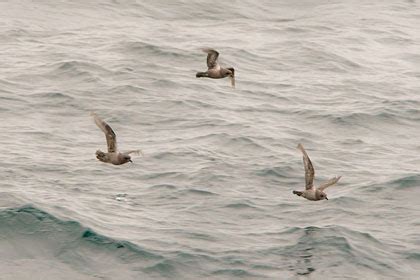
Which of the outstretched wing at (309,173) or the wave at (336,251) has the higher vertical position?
the outstretched wing at (309,173)

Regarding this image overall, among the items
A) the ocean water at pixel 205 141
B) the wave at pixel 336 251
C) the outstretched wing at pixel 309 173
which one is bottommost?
the ocean water at pixel 205 141

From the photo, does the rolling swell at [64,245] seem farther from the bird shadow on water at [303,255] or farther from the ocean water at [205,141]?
the bird shadow on water at [303,255]

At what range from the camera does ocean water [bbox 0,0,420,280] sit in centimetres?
2833

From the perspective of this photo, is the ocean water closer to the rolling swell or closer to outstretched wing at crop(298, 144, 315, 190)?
the rolling swell

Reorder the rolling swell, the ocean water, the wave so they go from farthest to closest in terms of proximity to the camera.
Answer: the ocean water → the wave → the rolling swell

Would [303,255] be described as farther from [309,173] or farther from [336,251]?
[309,173]

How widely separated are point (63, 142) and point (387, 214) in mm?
9658

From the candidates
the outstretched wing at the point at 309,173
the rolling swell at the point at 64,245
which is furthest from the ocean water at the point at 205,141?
the outstretched wing at the point at 309,173

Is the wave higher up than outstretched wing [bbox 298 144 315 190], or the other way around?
outstretched wing [bbox 298 144 315 190]

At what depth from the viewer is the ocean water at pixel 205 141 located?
28.3 metres

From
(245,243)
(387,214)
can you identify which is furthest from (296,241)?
(387,214)

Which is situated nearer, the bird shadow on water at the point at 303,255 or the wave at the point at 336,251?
the bird shadow on water at the point at 303,255

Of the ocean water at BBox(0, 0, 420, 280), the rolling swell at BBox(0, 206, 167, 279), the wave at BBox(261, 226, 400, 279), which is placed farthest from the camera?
the ocean water at BBox(0, 0, 420, 280)

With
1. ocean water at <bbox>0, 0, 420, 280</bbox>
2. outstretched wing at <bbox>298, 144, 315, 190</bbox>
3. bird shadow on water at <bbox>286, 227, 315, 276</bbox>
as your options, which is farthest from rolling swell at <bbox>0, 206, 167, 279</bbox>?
outstretched wing at <bbox>298, 144, 315, 190</bbox>
